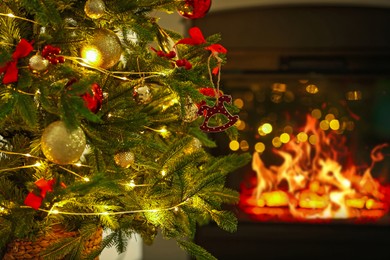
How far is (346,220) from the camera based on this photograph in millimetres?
2637

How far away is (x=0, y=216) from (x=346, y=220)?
6.20 ft

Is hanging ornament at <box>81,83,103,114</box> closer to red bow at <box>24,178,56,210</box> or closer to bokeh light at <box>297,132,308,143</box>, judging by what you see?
red bow at <box>24,178,56,210</box>

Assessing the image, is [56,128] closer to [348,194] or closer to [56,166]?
[56,166]

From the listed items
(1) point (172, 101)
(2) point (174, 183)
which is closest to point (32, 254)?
(2) point (174, 183)

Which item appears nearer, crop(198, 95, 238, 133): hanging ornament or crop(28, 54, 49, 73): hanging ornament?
crop(28, 54, 49, 73): hanging ornament

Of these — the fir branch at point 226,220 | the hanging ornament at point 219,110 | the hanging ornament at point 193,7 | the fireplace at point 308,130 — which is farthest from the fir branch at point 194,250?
the fireplace at point 308,130

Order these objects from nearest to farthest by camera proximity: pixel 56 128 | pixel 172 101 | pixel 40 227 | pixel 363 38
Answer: pixel 56 128
pixel 40 227
pixel 172 101
pixel 363 38

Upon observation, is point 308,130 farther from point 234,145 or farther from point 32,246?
point 32,246

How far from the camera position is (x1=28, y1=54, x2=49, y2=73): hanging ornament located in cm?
103

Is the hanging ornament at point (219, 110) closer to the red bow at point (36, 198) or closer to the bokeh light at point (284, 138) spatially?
the red bow at point (36, 198)

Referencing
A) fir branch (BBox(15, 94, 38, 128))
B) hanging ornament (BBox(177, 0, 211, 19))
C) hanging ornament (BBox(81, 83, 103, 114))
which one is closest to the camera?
fir branch (BBox(15, 94, 38, 128))

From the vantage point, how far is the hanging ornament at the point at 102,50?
115 centimetres

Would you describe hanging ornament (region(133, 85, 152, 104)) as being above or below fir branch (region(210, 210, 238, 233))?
above

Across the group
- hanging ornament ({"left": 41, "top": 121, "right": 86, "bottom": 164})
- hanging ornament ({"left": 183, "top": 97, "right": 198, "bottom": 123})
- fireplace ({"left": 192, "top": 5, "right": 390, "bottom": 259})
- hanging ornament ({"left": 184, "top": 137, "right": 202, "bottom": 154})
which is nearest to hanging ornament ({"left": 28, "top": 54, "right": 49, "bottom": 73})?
hanging ornament ({"left": 41, "top": 121, "right": 86, "bottom": 164})
